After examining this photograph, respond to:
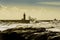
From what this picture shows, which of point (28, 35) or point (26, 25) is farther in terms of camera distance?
point (26, 25)

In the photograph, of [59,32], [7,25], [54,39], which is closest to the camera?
[54,39]

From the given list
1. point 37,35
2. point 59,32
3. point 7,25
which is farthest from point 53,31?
point 7,25

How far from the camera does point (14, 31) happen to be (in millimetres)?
8203

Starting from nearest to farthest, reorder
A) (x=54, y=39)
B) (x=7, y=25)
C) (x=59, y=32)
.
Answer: (x=54, y=39), (x=59, y=32), (x=7, y=25)

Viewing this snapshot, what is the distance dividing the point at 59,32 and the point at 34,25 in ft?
4.54

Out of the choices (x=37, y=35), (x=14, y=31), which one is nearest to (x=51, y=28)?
(x=37, y=35)

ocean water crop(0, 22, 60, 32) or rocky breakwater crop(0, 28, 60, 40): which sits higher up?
ocean water crop(0, 22, 60, 32)

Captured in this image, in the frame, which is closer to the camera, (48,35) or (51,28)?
(48,35)

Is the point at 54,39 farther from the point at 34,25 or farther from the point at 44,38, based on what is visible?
the point at 34,25

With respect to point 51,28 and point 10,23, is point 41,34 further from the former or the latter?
point 10,23

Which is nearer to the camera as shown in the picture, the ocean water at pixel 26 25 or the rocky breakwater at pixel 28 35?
the rocky breakwater at pixel 28 35

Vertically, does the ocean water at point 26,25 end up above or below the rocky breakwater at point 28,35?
above

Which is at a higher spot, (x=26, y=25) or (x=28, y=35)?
(x=26, y=25)

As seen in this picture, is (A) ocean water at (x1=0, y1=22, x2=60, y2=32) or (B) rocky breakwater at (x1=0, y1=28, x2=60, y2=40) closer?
(B) rocky breakwater at (x1=0, y1=28, x2=60, y2=40)
